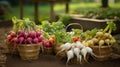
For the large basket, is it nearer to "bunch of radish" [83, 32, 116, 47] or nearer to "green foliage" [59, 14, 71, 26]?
"bunch of radish" [83, 32, 116, 47]

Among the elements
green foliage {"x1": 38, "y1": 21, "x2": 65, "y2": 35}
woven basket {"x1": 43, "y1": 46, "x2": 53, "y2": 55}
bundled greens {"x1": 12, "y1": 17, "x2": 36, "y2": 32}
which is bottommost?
woven basket {"x1": 43, "y1": 46, "x2": 53, "y2": 55}

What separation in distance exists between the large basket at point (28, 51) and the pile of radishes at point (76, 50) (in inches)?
13.3

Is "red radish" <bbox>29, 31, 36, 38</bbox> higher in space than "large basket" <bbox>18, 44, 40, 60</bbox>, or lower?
higher

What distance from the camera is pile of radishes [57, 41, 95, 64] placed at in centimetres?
353

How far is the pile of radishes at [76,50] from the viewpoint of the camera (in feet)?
11.6

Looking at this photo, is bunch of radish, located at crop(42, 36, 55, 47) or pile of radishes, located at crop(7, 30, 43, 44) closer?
pile of radishes, located at crop(7, 30, 43, 44)

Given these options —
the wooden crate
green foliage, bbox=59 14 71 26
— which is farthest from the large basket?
green foliage, bbox=59 14 71 26

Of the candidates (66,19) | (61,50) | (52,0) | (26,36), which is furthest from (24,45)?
(52,0)

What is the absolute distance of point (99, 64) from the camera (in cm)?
363

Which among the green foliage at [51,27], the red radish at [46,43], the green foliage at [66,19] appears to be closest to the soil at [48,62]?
the red radish at [46,43]

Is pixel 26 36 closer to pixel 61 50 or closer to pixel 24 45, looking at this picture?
pixel 24 45

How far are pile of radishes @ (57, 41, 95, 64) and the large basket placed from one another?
1.11 ft

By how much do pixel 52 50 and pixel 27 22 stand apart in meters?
0.56

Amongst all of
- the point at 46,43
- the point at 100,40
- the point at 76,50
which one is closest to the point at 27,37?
the point at 46,43
